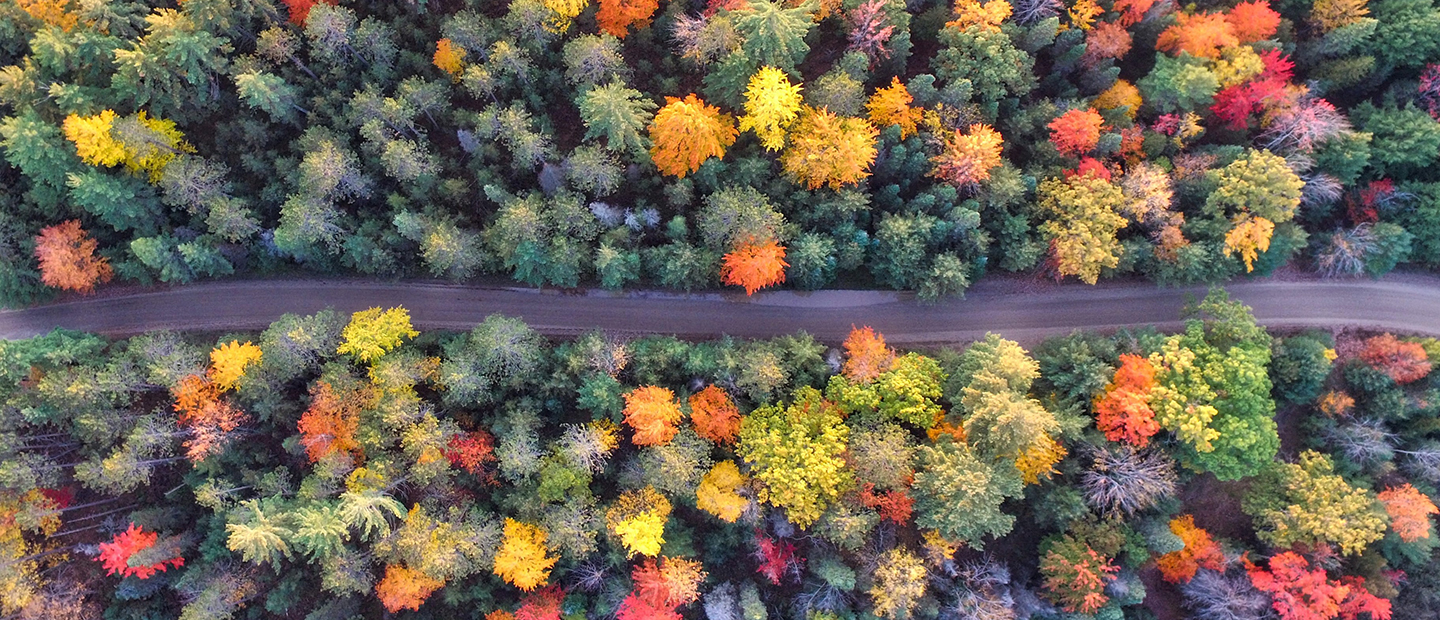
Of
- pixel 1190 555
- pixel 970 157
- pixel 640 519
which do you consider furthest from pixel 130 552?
pixel 1190 555

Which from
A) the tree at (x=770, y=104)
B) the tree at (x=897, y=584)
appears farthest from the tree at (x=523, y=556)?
the tree at (x=770, y=104)

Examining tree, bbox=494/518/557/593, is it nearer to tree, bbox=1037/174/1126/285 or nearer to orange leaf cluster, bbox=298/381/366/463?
orange leaf cluster, bbox=298/381/366/463

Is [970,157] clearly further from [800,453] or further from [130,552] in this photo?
[130,552]

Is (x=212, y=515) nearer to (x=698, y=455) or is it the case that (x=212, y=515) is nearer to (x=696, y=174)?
(x=698, y=455)

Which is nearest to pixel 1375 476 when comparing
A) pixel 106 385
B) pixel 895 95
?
pixel 895 95

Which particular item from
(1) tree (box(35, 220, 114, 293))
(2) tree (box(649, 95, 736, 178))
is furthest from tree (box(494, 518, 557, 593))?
(1) tree (box(35, 220, 114, 293))

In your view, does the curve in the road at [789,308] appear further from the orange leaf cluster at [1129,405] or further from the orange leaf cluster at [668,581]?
the orange leaf cluster at [668,581]
